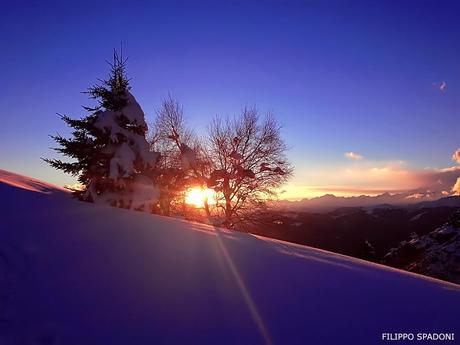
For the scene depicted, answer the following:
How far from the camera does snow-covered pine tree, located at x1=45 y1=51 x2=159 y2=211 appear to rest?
528 inches

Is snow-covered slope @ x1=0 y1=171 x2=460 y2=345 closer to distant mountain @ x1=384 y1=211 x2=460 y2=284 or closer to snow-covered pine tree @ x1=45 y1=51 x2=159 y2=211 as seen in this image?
snow-covered pine tree @ x1=45 y1=51 x2=159 y2=211

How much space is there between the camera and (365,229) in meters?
58.8

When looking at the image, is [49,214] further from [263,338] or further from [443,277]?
[443,277]

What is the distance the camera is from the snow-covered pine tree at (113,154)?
1342cm

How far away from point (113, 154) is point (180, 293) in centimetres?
1024

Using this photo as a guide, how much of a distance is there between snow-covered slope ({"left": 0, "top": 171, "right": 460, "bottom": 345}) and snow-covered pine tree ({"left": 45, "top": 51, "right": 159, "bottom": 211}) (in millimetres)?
6358

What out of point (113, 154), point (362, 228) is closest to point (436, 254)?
point (113, 154)

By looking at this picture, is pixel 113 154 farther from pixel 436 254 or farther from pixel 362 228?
pixel 362 228

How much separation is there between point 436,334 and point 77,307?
16.5 ft

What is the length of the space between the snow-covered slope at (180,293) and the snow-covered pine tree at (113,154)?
6.36 metres

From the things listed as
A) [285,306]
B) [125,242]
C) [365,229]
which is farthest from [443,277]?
[365,229]

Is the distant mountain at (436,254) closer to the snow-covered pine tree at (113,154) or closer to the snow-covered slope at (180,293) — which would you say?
the snow-covered slope at (180,293)

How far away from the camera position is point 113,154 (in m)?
13.8

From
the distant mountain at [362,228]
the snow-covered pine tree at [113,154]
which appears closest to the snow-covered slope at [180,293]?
the snow-covered pine tree at [113,154]
